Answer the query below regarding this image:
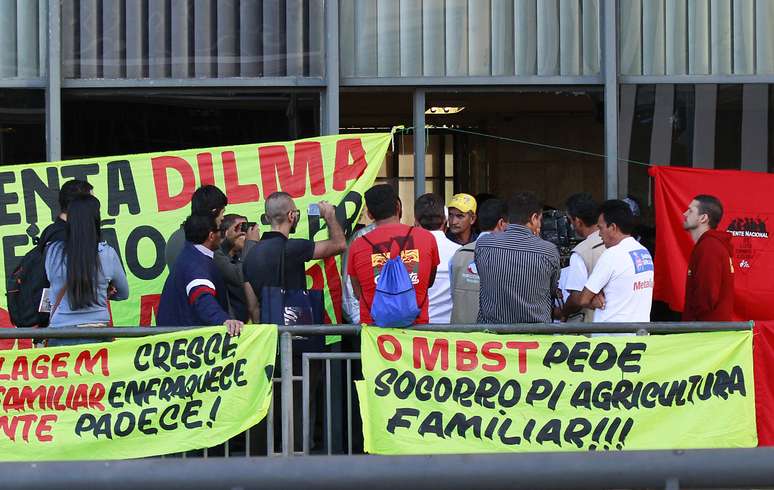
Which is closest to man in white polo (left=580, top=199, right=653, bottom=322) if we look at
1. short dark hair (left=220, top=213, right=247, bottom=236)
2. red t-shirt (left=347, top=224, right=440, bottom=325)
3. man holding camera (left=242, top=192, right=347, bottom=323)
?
red t-shirt (left=347, top=224, right=440, bottom=325)

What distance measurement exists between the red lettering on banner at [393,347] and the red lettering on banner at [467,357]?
35cm

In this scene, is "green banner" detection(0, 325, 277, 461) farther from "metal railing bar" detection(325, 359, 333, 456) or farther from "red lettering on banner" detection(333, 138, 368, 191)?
"red lettering on banner" detection(333, 138, 368, 191)

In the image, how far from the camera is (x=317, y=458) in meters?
3.59

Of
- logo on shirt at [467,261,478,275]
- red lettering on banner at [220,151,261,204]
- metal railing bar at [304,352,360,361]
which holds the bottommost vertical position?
metal railing bar at [304,352,360,361]

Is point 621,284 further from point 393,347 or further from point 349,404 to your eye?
point 349,404

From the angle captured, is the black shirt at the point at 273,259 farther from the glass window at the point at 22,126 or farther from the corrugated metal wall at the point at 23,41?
the corrugated metal wall at the point at 23,41

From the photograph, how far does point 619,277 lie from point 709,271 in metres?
0.61

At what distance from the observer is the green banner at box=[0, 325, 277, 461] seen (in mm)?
7844

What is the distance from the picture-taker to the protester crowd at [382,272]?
786cm

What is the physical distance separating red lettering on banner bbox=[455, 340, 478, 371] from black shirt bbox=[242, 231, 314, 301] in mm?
1102

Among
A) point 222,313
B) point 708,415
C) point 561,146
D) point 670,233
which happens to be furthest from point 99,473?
point 561,146

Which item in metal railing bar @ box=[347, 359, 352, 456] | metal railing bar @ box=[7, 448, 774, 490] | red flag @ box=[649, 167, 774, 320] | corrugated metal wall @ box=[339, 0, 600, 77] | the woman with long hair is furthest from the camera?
corrugated metal wall @ box=[339, 0, 600, 77]

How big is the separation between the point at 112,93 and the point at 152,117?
0.36 metres

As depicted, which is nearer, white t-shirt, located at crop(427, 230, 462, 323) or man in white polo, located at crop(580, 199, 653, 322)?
man in white polo, located at crop(580, 199, 653, 322)
